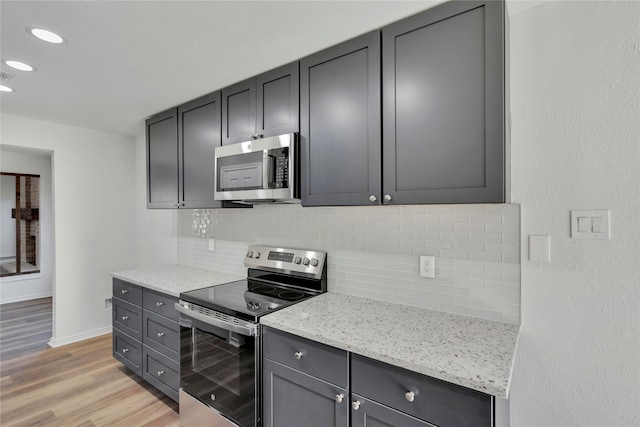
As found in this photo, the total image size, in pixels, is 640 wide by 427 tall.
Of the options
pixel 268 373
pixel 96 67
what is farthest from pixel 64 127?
pixel 268 373

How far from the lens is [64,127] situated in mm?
3279

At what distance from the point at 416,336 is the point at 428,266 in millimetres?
451

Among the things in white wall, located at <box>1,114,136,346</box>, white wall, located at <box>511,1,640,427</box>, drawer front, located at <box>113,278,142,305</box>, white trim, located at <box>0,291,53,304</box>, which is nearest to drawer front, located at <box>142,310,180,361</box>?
drawer front, located at <box>113,278,142,305</box>

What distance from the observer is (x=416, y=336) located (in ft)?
4.33

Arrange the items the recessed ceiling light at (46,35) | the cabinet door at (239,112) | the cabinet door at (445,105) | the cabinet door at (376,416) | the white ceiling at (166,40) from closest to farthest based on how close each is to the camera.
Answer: the cabinet door at (376,416) < the cabinet door at (445,105) < the white ceiling at (166,40) < the recessed ceiling light at (46,35) < the cabinet door at (239,112)

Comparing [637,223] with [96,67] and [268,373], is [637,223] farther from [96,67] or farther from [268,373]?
[96,67]

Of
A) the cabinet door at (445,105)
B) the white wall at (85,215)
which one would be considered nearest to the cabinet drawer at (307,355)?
the cabinet door at (445,105)

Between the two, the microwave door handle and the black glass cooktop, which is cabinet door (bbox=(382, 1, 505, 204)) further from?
the black glass cooktop

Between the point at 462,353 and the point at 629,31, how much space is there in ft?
4.44

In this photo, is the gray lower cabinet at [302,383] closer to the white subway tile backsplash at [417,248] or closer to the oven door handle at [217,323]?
the oven door handle at [217,323]

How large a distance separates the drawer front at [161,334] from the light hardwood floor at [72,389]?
0.42 metres

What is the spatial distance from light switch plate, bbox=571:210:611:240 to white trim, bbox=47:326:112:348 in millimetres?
4369

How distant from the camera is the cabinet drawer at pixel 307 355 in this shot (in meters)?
1.28

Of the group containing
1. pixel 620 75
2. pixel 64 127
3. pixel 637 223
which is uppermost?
pixel 64 127
